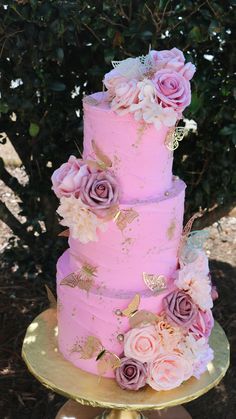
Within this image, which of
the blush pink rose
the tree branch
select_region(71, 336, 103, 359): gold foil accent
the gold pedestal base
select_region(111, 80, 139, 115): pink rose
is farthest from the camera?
the tree branch

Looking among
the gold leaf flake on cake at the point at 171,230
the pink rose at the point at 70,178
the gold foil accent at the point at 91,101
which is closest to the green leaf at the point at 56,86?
the gold foil accent at the point at 91,101

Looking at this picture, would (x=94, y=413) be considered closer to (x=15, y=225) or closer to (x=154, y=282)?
(x=154, y=282)

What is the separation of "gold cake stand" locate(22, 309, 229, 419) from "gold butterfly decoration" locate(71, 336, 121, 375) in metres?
0.05

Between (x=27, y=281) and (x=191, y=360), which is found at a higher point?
(x=191, y=360)

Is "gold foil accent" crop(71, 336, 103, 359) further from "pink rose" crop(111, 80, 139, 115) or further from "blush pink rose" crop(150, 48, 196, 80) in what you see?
"blush pink rose" crop(150, 48, 196, 80)

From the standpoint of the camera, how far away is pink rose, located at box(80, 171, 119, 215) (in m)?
1.91

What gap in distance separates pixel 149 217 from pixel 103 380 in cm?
57

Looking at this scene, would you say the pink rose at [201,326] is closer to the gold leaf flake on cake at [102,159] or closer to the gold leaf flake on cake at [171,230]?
the gold leaf flake on cake at [171,230]

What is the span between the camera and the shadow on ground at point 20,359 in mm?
3033

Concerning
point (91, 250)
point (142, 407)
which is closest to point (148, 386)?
point (142, 407)

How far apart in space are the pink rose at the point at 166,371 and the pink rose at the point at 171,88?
79cm

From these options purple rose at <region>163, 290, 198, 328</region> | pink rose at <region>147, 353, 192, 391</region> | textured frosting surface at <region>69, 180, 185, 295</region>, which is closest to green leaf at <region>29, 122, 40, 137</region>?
textured frosting surface at <region>69, 180, 185, 295</region>

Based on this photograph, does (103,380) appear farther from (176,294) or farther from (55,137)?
(55,137)

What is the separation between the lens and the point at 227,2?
8.32ft
